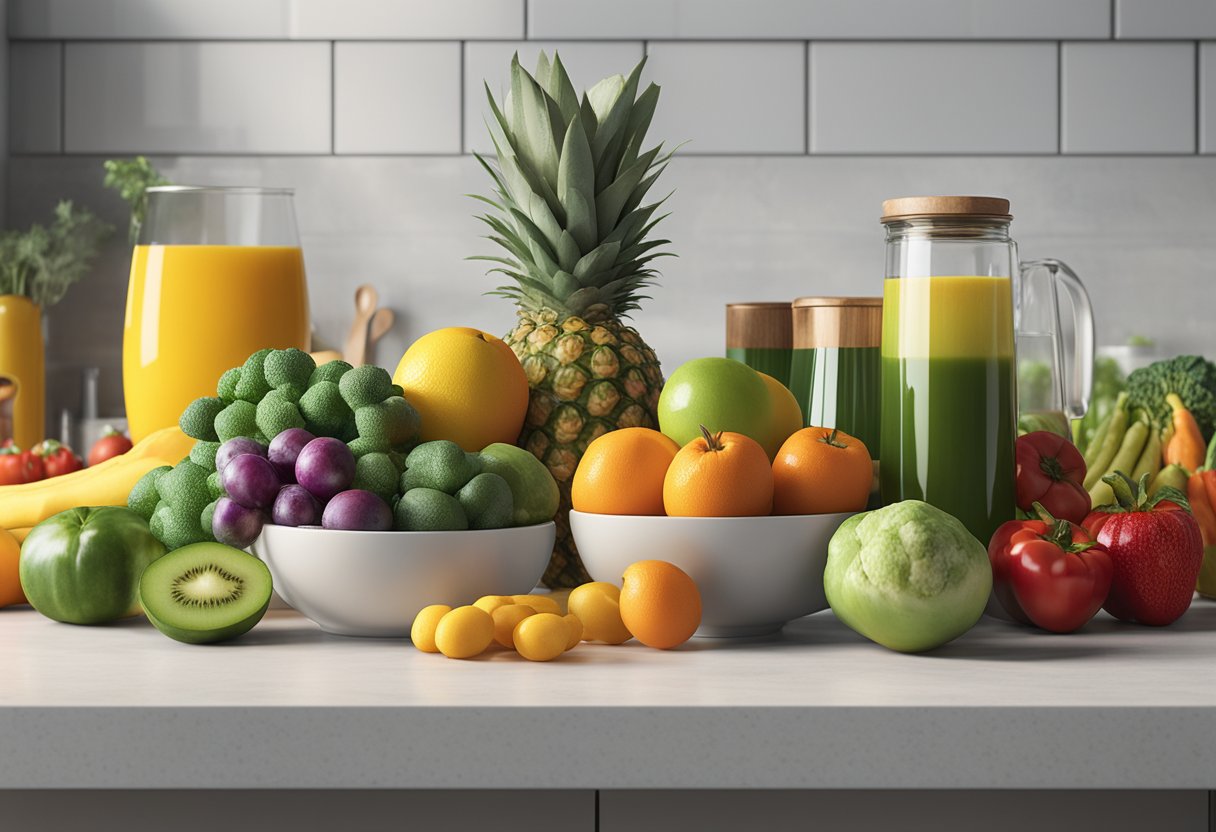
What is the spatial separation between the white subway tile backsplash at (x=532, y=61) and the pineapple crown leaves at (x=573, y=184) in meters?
1.40

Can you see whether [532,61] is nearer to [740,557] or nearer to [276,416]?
[276,416]

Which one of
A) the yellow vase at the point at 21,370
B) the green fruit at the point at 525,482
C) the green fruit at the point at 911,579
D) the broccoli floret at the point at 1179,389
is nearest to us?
the green fruit at the point at 911,579

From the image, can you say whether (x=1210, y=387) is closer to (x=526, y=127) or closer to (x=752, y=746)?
(x=526, y=127)

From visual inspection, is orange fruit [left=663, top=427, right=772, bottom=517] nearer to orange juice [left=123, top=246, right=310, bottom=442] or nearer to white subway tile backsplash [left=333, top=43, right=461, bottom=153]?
orange juice [left=123, top=246, right=310, bottom=442]

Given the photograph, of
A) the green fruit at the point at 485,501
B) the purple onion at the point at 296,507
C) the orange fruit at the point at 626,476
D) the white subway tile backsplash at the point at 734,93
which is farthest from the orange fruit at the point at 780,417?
the white subway tile backsplash at the point at 734,93

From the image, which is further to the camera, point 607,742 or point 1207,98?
point 1207,98

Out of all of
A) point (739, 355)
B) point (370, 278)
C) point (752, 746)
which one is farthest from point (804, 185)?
point (752, 746)

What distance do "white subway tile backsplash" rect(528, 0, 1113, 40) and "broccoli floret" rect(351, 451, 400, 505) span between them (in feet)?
5.77

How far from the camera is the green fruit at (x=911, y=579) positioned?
0.70m

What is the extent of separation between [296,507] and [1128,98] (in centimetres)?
217

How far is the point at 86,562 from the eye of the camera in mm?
793

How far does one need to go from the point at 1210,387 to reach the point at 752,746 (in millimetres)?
1040

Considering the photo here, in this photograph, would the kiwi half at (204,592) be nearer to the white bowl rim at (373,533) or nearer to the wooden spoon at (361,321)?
the white bowl rim at (373,533)

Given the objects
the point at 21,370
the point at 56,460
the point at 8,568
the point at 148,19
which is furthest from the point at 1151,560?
the point at 148,19
